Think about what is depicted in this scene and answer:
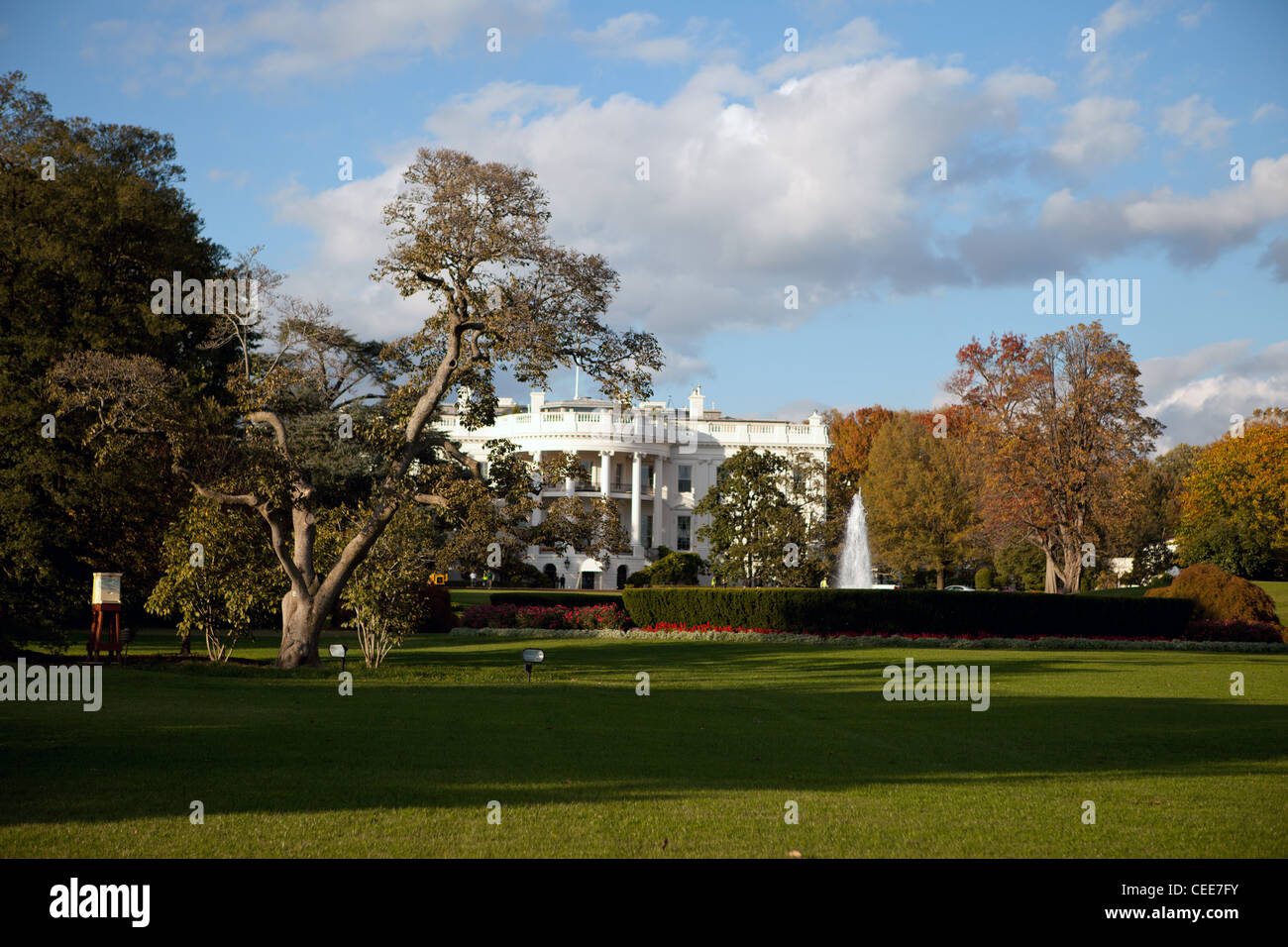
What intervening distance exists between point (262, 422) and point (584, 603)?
17284 millimetres

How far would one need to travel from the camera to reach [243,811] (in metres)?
6.71

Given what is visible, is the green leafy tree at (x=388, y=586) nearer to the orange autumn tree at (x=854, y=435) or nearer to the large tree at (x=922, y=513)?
the large tree at (x=922, y=513)

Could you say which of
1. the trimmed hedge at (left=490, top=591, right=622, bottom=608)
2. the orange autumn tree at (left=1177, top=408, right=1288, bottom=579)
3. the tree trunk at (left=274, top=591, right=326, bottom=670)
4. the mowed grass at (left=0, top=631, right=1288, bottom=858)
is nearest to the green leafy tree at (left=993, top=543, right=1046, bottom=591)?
the orange autumn tree at (left=1177, top=408, right=1288, bottom=579)

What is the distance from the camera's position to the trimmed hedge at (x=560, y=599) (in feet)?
118

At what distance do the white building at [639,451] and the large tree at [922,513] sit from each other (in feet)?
17.4

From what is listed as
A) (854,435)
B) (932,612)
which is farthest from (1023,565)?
(932,612)

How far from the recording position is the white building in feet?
200

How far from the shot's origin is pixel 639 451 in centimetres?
6300

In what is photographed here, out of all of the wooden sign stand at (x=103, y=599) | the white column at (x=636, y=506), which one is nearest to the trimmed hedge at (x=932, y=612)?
the wooden sign stand at (x=103, y=599)

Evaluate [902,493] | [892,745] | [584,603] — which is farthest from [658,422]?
[892,745]

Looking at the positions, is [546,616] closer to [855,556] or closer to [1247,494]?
[855,556]

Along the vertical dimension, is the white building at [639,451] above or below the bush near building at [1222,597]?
above

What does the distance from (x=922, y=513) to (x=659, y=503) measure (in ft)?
57.8

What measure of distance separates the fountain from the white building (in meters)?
15.7
